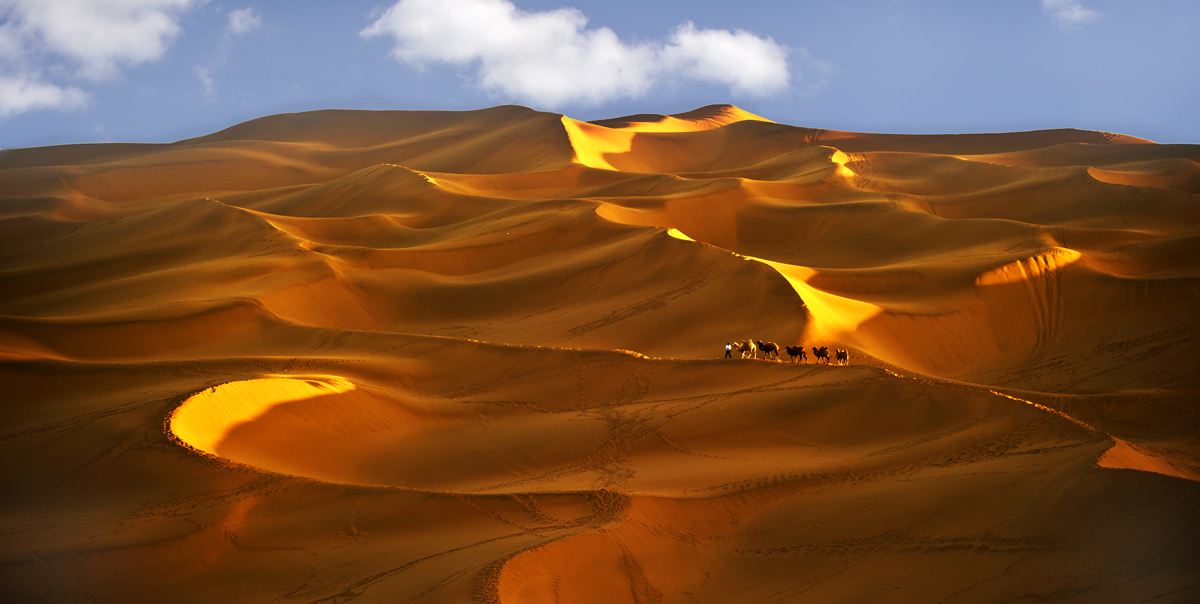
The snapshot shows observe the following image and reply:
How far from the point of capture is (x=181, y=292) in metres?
32.3

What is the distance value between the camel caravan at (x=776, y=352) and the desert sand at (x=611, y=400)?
49.3 inches

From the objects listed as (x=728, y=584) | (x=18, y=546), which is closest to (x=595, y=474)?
(x=728, y=584)

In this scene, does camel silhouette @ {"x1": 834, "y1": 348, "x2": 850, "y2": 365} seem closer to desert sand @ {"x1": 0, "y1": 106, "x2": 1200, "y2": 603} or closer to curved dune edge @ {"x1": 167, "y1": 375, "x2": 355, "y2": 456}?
desert sand @ {"x1": 0, "y1": 106, "x2": 1200, "y2": 603}

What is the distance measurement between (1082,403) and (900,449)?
17.2ft

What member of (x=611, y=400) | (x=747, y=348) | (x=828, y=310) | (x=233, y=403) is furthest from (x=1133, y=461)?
(x=233, y=403)

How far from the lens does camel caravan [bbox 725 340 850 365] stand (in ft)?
78.0

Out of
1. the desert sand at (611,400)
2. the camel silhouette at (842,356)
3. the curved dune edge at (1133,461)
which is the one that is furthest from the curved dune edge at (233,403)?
the curved dune edge at (1133,461)

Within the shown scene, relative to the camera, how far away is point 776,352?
24047 millimetres

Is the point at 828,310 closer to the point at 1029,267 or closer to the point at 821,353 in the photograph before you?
the point at 821,353

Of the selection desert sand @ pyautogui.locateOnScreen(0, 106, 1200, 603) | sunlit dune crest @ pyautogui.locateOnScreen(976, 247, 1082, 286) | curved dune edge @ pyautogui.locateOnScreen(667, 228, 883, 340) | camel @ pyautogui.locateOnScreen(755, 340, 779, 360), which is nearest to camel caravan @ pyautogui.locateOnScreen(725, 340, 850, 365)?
camel @ pyautogui.locateOnScreen(755, 340, 779, 360)

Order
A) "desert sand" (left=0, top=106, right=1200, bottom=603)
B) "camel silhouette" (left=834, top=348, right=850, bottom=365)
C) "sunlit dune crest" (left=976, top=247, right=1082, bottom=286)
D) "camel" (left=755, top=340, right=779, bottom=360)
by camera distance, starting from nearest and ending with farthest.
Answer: "desert sand" (left=0, top=106, right=1200, bottom=603)
"camel silhouette" (left=834, top=348, right=850, bottom=365)
"camel" (left=755, top=340, right=779, bottom=360)
"sunlit dune crest" (left=976, top=247, right=1082, bottom=286)

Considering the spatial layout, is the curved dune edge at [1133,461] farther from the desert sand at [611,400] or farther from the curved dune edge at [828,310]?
the curved dune edge at [828,310]

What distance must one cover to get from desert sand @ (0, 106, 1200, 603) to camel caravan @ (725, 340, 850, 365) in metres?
1.25

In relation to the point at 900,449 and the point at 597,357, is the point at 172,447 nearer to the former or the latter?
the point at 597,357
